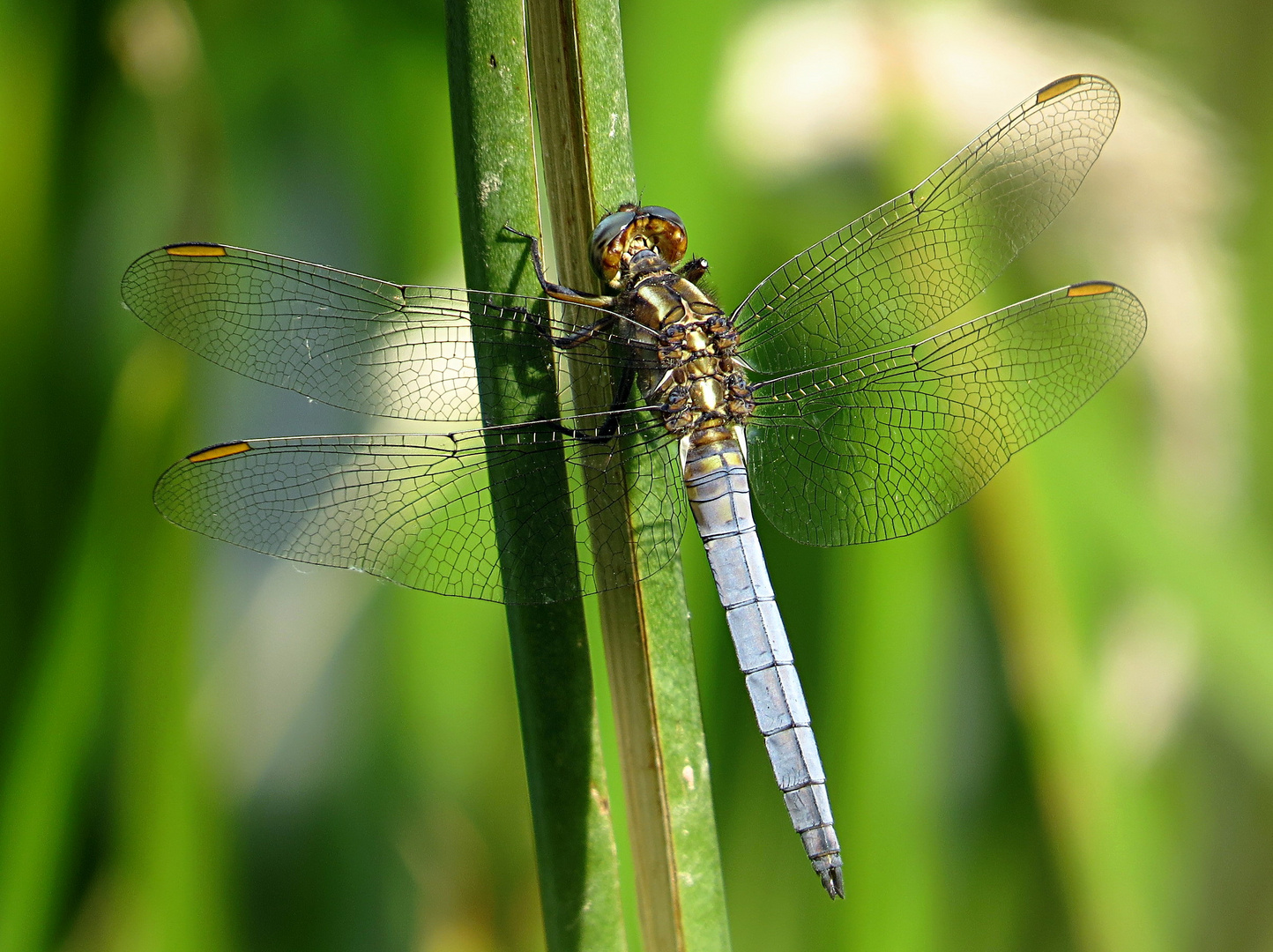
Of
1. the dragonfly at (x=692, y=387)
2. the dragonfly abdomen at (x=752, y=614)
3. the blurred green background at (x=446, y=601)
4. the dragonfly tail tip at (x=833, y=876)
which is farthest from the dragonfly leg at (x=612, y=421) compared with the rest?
the dragonfly tail tip at (x=833, y=876)

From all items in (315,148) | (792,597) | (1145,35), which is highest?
(1145,35)

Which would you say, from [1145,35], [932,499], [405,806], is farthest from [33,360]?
[1145,35]

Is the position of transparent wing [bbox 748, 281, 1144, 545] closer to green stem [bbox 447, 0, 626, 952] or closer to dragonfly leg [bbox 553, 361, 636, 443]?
dragonfly leg [bbox 553, 361, 636, 443]

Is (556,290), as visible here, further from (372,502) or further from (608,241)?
(372,502)

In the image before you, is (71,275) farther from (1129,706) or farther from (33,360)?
(1129,706)

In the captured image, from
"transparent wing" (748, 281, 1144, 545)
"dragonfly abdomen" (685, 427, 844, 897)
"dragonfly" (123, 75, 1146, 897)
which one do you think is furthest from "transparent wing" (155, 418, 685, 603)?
"transparent wing" (748, 281, 1144, 545)

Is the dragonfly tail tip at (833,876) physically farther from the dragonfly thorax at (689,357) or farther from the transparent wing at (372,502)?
the dragonfly thorax at (689,357)
